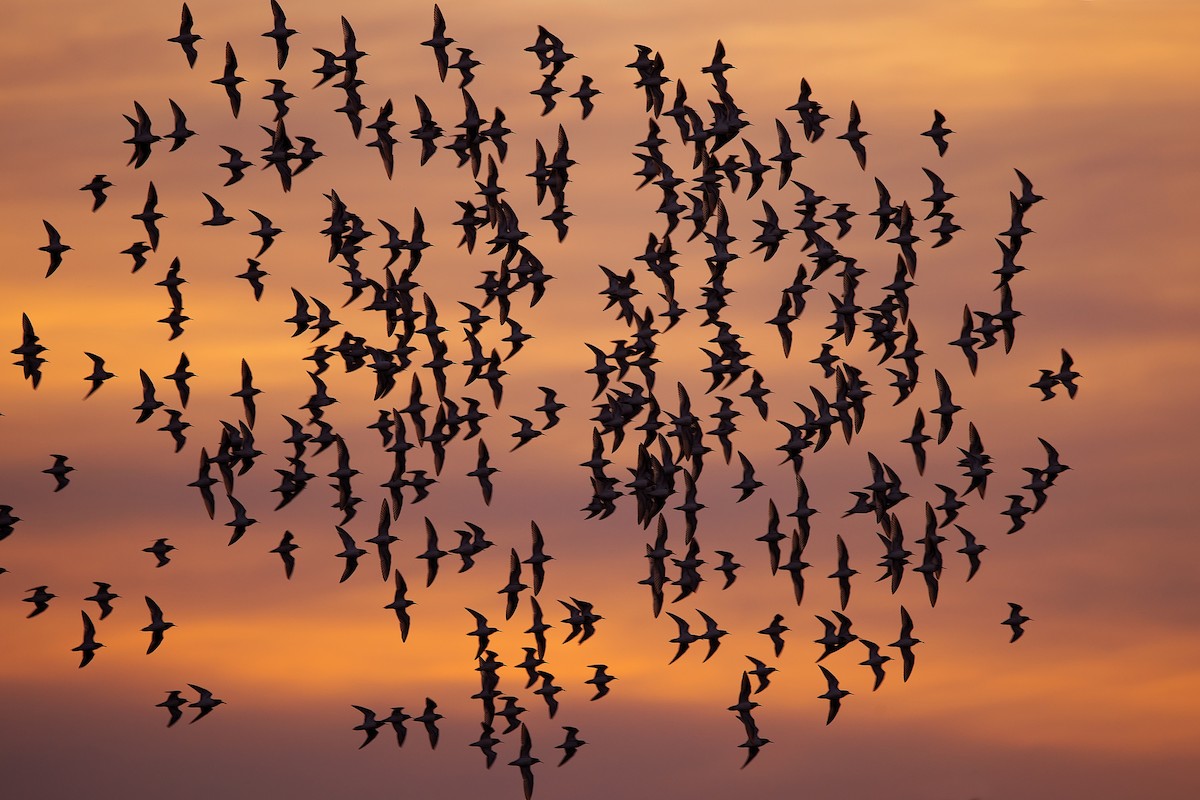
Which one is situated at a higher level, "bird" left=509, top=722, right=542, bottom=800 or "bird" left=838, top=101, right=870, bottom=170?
"bird" left=838, top=101, right=870, bottom=170

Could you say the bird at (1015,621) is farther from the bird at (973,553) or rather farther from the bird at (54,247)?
the bird at (54,247)

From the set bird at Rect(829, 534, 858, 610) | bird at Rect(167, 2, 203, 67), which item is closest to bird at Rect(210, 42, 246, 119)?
bird at Rect(167, 2, 203, 67)

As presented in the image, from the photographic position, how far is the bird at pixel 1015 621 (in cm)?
12412

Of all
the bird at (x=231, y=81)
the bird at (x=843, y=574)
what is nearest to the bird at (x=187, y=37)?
the bird at (x=231, y=81)

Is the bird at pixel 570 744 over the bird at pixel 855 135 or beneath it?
beneath

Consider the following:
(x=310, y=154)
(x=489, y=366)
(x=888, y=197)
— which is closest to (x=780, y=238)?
(x=888, y=197)

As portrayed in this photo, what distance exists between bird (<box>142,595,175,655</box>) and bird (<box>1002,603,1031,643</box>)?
40.0m

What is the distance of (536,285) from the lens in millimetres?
119812

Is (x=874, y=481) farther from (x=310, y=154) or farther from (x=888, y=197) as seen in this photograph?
(x=310, y=154)

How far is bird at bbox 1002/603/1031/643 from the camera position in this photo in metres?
124

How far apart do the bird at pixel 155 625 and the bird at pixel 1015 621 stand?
131 ft

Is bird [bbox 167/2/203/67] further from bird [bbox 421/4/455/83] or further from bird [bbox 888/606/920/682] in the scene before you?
bird [bbox 888/606/920/682]

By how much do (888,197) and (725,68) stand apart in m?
12.0

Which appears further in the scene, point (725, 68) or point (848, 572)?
point (848, 572)
